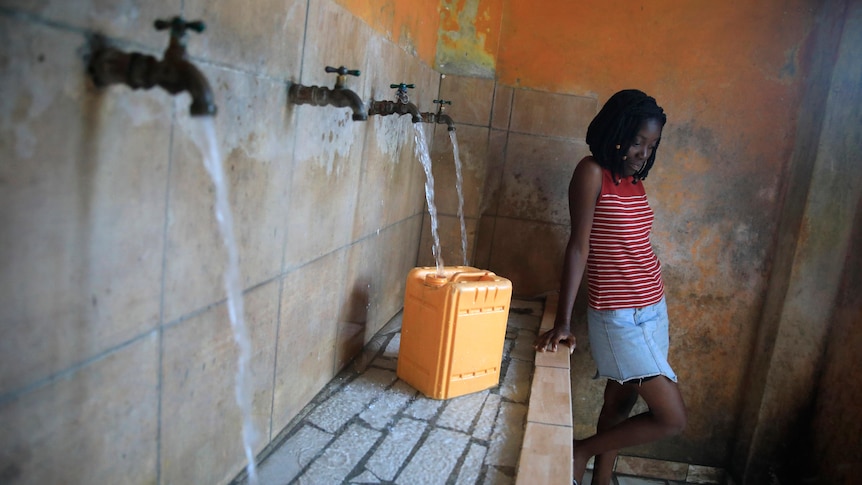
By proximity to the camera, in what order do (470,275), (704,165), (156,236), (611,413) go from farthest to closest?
(704,165) → (611,413) → (470,275) → (156,236)

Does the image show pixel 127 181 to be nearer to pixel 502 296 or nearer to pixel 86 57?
pixel 86 57

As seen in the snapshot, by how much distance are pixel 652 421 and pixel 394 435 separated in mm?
1201

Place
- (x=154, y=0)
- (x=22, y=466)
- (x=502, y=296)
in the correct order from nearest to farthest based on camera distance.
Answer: (x=22, y=466), (x=154, y=0), (x=502, y=296)

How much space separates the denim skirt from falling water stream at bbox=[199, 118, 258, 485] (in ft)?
4.85

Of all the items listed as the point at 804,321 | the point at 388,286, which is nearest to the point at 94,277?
the point at 388,286

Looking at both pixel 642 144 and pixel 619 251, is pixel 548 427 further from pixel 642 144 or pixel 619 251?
pixel 642 144

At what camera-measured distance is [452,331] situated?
1.92 metres

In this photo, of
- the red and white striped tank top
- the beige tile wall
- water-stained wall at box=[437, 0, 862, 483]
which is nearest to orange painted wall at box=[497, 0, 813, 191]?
water-stained wall at box=[437, 0, 862, 483]

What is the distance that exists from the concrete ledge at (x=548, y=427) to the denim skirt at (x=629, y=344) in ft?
0.54

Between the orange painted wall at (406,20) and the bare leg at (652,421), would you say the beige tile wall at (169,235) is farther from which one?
the bare leg at (652,421)

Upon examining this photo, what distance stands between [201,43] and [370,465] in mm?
1118

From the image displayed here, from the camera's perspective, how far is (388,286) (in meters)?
2.69

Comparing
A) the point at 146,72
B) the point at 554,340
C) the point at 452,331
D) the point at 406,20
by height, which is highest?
the point at 406,20

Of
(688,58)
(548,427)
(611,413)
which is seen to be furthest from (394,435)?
(688,58)
